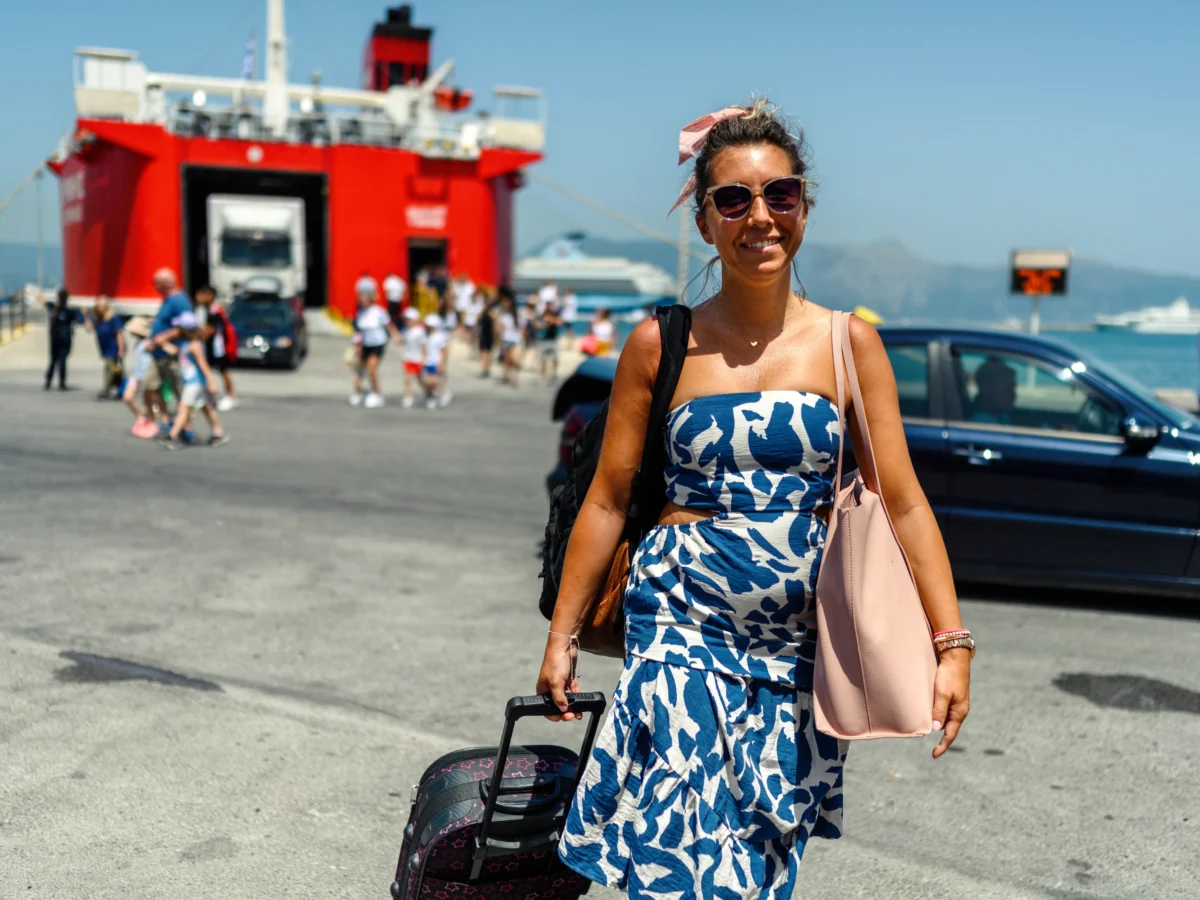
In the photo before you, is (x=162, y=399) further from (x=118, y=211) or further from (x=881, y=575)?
(x=118, y=211)

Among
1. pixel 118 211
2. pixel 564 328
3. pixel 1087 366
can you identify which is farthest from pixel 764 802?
pixel 118 211

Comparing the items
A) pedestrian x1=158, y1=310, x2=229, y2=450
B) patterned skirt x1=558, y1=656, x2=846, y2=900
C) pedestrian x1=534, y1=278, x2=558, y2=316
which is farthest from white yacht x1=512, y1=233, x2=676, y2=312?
patterned skirt x1=558, y1=656, x2=846, y2=900

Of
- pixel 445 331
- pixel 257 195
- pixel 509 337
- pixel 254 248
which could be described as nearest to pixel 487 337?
pixel 509 337

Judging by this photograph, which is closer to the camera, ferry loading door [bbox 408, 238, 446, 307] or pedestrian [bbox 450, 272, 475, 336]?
pedestrian [bbox 450, 272, 475, 336]

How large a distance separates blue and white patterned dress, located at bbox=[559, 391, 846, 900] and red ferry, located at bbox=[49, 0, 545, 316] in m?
29.4

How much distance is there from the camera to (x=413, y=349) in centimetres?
1848

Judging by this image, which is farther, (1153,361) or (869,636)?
(1153,361)

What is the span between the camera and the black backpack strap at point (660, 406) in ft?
8.00

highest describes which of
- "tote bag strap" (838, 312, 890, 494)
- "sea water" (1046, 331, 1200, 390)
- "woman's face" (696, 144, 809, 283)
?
"woman's face" (696, 144, 809, 283)

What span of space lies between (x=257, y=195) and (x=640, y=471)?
113ft

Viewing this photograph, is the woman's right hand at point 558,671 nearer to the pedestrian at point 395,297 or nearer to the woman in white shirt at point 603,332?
the woman in white shirt at point 603,332

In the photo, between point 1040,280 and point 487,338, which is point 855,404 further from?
point 487,338

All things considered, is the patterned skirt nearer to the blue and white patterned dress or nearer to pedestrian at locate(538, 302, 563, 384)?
the blue and white patterned dress

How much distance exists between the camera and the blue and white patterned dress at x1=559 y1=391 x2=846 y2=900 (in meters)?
2.31
